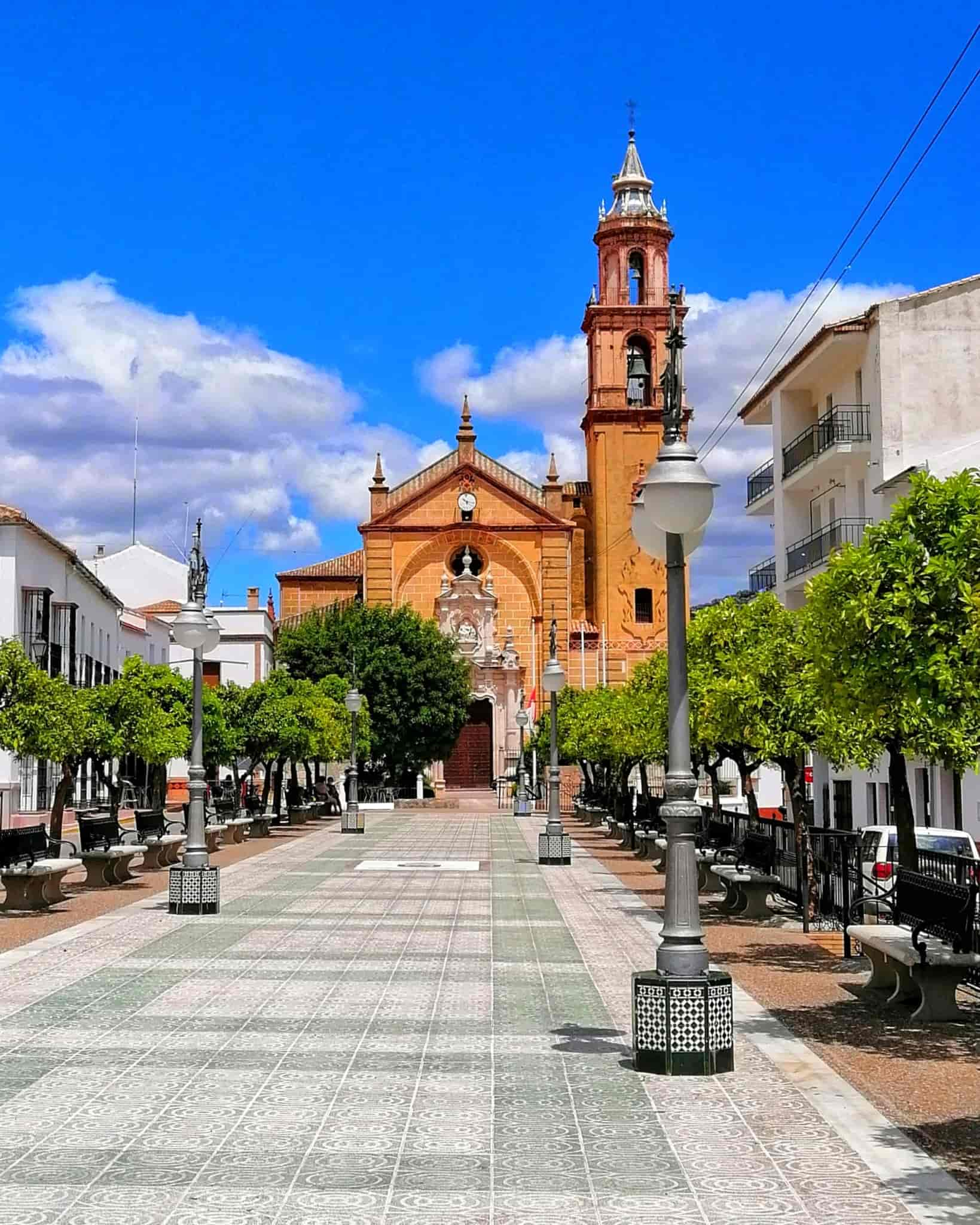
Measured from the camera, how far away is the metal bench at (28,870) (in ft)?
58.2

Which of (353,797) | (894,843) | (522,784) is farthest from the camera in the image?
(522,784)

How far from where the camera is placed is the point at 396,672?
201 ft

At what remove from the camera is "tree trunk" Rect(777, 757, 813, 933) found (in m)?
16.3

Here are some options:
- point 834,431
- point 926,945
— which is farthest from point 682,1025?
point 834,431

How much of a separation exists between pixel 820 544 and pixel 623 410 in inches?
1480

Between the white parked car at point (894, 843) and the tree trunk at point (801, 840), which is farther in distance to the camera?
the white parked car at point (894, 843)

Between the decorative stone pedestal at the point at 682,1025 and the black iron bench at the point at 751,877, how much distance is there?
8.87 m

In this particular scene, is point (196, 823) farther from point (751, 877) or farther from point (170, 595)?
point (170, 595)

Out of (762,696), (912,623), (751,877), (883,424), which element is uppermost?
(883,424)

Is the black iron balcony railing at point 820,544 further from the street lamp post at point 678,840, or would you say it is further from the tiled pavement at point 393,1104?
the street lamp post at point 678,840

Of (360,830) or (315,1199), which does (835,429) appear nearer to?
(360,830)

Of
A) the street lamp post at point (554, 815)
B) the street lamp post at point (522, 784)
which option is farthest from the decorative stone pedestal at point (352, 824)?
the street lamp post at point (554, 815)

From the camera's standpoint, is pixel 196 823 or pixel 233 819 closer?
pixel 196 823

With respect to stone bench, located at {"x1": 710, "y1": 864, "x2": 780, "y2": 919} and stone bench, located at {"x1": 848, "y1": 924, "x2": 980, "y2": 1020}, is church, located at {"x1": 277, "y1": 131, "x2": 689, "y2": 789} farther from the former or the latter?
stone bench, located at {"x1": 848, "y1": 924, "x2": 980, "y2": 1020}
